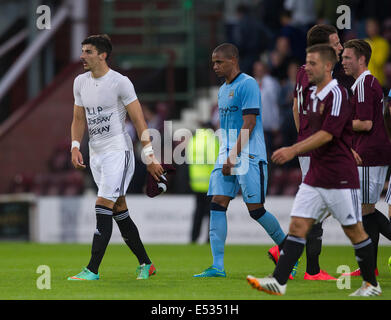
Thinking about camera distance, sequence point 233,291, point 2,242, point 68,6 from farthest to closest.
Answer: point 68,6 < point 2,242 < point 233,291

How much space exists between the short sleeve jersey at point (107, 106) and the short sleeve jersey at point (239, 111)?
3.06ft

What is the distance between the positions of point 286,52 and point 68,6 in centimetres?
700

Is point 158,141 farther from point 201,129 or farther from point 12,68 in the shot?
point 12,68

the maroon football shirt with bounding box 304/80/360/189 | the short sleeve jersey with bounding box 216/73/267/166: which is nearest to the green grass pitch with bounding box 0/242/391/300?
the maroon football shirt with bounding box 304/80/360/189

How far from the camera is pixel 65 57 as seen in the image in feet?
73.9

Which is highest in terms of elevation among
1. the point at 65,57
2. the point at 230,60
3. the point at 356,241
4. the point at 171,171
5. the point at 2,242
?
the point at 65,57

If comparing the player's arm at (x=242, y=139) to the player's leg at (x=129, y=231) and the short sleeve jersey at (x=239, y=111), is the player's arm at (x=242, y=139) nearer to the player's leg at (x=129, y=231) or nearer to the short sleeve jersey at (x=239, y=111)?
the short sleeve jersey at (x=239, y=111)

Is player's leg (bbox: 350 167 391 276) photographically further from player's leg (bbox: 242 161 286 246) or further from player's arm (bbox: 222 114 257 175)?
player's arm (bbox: 222 114 257 175)

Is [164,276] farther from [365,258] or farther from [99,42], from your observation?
[365,258]

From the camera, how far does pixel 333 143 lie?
6547 mm

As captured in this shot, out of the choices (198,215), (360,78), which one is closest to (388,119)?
(360,78)

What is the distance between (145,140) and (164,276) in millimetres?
1466

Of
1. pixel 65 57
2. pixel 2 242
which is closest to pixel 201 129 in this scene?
pixel 2 242

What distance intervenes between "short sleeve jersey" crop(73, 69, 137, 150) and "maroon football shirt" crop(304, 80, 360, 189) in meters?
2.17
